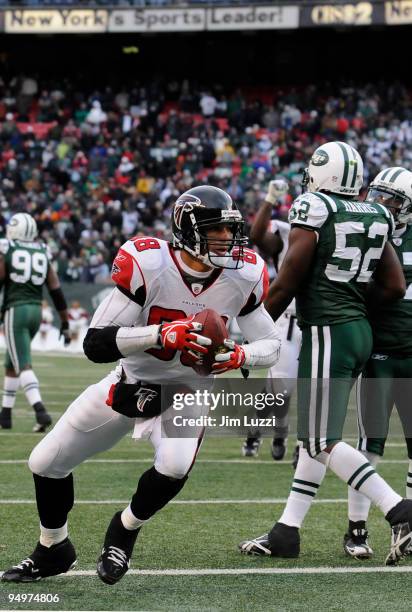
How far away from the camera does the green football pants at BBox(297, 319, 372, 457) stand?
4617mm

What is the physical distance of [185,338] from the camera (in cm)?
382

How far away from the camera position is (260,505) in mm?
6094

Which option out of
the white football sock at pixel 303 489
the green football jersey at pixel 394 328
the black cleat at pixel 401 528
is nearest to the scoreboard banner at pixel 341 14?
the green football jersey at pixel 394 328

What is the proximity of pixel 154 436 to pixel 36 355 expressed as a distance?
1477 centimetres

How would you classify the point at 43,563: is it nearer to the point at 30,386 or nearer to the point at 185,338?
the point at 185,338

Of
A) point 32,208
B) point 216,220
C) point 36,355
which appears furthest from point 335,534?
point 32,208

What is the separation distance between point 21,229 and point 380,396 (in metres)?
5.30

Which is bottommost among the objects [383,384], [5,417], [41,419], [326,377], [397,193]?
[5,417]


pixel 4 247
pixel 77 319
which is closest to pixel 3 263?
pixel 4 247

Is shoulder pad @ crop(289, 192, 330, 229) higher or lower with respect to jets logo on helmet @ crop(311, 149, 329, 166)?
lower

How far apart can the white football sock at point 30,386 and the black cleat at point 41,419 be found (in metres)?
0.07

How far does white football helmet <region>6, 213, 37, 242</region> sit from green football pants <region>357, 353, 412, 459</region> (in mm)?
Result: 5171

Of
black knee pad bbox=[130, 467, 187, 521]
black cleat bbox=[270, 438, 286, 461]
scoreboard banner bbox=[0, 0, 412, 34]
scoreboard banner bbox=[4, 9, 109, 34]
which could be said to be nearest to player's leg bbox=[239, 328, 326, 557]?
black knee pad bbox=[130, 467, 187, 521]

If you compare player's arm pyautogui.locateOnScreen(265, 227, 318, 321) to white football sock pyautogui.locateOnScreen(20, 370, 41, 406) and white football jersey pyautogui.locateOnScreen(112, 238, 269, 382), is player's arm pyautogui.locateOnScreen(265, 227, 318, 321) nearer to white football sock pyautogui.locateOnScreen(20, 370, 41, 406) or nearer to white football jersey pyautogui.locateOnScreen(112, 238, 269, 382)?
white football jersey pyautogui.locateOnScreen(112, 238, 269, 382)
